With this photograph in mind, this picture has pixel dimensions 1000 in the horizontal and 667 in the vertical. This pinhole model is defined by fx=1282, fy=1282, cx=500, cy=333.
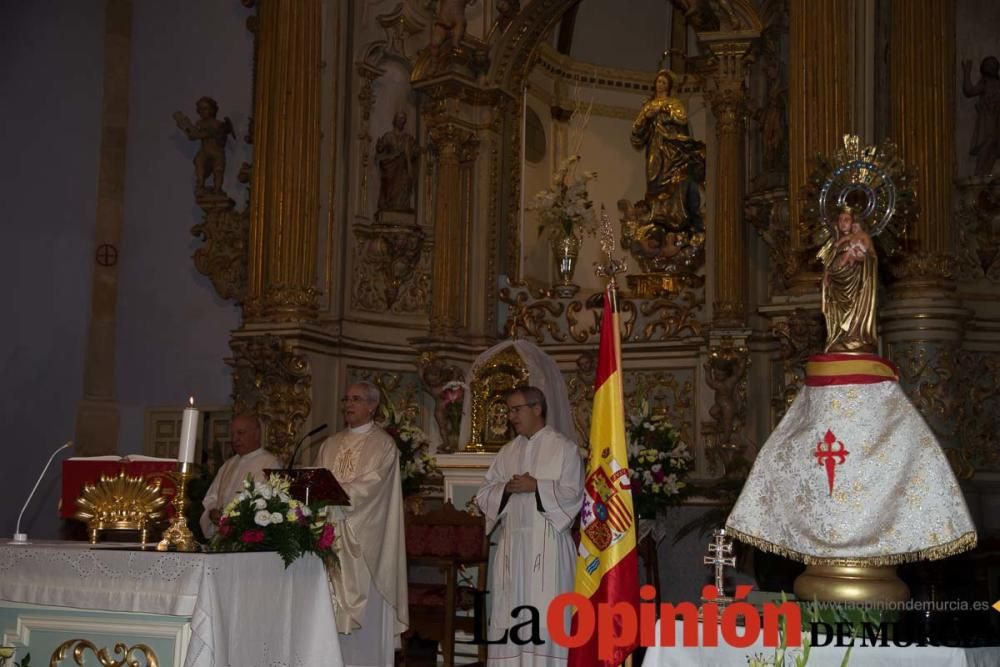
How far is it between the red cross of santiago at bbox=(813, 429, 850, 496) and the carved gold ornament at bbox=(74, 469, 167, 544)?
142 inches

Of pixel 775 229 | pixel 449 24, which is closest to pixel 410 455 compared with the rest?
pixel 775 229

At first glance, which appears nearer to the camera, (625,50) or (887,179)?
(887,179)

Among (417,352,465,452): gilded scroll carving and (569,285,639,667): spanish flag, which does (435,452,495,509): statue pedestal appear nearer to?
(417,352,465,452): gilded scroll carving

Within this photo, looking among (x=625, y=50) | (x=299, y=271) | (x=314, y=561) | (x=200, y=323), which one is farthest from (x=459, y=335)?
(x=314, y=561)

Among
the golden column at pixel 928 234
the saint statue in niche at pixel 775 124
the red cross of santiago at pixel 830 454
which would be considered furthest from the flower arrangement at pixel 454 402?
the red cross of santiago at pixel 830 454

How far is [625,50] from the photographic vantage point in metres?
13.8

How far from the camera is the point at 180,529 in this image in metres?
6.62

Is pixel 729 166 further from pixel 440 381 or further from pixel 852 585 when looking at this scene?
pixel 852 585

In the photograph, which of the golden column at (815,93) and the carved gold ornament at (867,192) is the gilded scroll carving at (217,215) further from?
the carved gold ornament at (867,192)

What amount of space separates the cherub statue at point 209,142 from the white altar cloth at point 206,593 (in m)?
6.86

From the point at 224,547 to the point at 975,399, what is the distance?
241 inches

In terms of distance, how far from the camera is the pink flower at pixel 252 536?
6.54 metres

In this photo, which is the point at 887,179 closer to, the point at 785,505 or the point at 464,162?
the point at 785,505

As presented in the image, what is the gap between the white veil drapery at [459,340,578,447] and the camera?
34.4 feet
